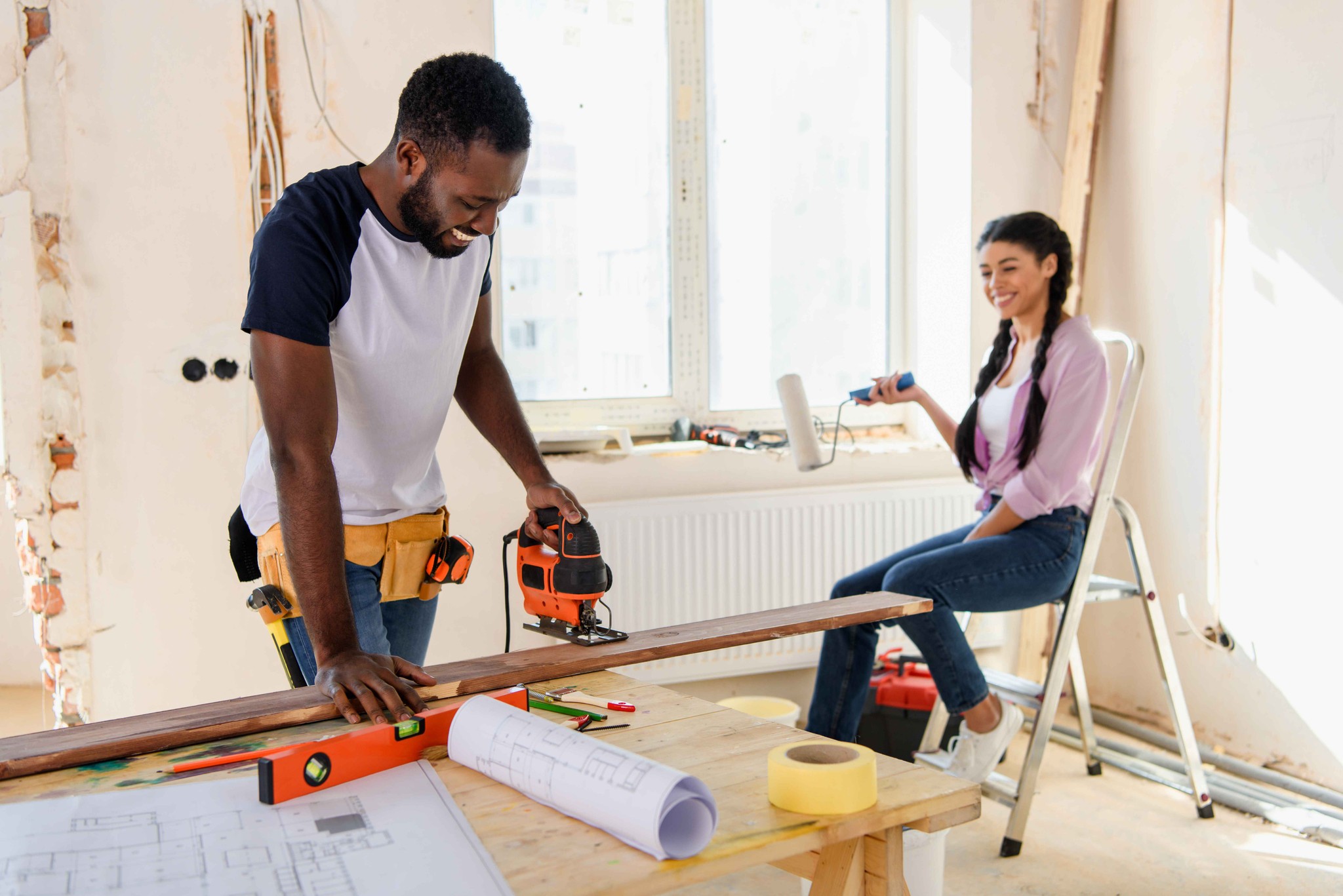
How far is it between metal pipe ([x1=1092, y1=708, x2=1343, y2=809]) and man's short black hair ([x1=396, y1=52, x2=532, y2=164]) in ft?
8.63

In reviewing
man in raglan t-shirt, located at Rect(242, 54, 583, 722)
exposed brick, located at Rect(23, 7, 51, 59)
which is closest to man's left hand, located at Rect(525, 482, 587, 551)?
man in raglan t-shirt, located at Rect(242, 54, 583, 722)

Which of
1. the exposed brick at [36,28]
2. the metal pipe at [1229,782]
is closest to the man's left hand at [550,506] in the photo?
the exposed brick at [36,28]

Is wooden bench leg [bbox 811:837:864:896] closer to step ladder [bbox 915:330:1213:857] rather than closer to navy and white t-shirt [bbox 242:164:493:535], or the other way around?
navy and white t-shirt [bbox 242:164:493:535]

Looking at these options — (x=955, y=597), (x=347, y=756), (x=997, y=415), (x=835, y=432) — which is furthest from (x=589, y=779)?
(x=835, y=432)

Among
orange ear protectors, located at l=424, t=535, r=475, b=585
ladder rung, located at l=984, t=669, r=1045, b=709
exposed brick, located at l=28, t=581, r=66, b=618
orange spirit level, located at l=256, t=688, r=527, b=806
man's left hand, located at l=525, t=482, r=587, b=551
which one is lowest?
ladder rung, located at l=984, t=669, r=1045, b=709

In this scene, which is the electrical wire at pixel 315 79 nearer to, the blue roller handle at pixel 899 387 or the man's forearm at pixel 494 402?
the man's forearm at pixel 494 402

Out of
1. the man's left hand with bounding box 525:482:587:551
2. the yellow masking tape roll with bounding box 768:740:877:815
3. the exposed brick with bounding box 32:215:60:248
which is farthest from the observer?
the exposed brick with bounding box 32:215:60:248

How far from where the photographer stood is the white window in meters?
3.33

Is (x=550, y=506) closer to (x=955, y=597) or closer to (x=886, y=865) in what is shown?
(x=886, y=865)

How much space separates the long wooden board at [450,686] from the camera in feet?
3.98

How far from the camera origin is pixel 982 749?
2.49 m

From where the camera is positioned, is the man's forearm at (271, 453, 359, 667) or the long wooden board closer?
the long wooden board

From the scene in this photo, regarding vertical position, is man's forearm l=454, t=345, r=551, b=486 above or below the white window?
below

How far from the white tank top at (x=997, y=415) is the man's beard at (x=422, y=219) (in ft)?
5.34
